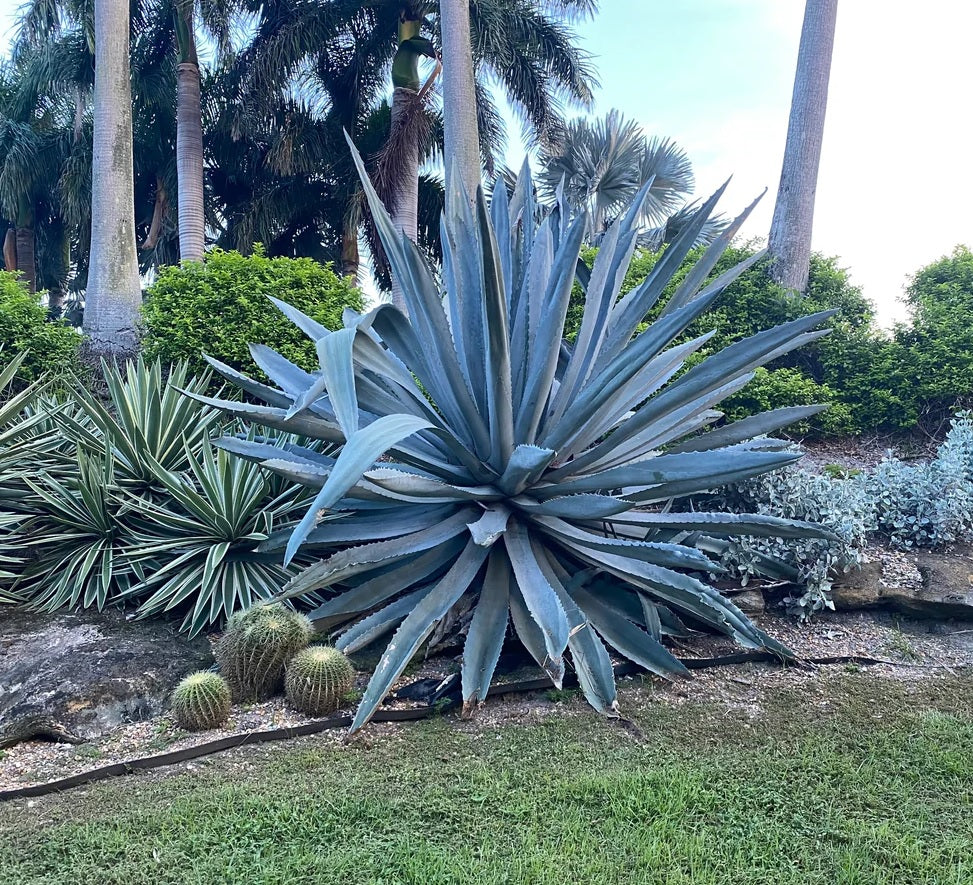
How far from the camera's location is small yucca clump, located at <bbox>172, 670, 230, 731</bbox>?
124 inches

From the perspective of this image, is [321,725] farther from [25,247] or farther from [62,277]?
[62,277]

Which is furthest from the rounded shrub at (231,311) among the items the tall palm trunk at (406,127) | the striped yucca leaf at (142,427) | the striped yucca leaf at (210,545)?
the tall palm trunk at (406,127)

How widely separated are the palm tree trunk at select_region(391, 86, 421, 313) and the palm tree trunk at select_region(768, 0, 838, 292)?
21.9 feet

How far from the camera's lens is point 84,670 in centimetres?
366

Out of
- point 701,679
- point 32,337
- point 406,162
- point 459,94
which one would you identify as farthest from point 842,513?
point 406,162

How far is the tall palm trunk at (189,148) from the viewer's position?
43.4 ft

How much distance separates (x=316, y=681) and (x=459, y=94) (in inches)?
326

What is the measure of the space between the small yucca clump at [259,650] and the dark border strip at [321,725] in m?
0.34

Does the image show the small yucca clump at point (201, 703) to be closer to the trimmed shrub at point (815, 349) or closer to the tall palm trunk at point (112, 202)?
the trimmed shrub at point (815, 349)

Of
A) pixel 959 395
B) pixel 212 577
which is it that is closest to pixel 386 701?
pixel 212 577

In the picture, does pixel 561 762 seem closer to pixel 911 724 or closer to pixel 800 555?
pixel 911 724

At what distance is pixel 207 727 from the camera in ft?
10.5

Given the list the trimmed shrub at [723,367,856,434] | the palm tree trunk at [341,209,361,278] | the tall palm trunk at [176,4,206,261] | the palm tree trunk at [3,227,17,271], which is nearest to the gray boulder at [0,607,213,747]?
the trimmed shrub at [723,367,856,434]

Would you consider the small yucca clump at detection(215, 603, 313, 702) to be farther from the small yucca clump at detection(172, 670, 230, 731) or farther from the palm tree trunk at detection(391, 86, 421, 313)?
the palm tree trunk at detection(391, 86, 421, 313)
